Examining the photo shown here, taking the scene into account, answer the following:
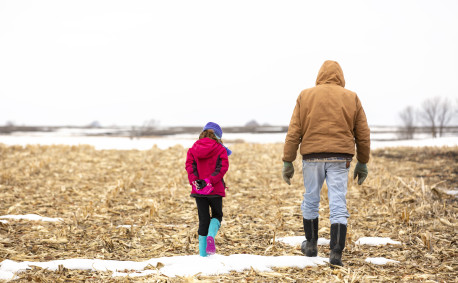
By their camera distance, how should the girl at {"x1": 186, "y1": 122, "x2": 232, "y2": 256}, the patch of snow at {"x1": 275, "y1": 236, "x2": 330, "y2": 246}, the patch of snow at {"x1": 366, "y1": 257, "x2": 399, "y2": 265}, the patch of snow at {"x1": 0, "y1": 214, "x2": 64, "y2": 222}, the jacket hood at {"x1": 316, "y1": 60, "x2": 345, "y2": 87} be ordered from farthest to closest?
the patch of snow at {"x1": 0, "y1": 214, "x2": 64, "y2": 222} < the patch of snow at {"x1": 275, "y1": 236, "x2": 330, "y2": 246} < the patch of snow at {"x1": 366, "y1": 257, "x2": 399, "y2": 265} < the jacket hood at {"x1": 316, "y1": 60, "x2": 345, "y2": 87} < the girl at {"x1": 186, "y1": 122, "x2": 232, "y2": 256}

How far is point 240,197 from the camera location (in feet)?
29.1

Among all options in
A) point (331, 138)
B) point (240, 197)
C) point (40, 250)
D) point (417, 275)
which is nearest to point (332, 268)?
point (417, 275)

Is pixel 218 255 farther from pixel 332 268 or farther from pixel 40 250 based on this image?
pixel 40 250

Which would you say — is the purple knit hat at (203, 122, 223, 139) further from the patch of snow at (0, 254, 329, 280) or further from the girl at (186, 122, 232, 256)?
the patch of snow at (0, 254, 329, 280)

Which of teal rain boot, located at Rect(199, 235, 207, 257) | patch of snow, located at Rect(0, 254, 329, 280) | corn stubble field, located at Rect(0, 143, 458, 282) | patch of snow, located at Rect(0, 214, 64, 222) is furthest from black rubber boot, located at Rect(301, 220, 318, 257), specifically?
patch of snow, located at Rect(0, 214, 64, 222)

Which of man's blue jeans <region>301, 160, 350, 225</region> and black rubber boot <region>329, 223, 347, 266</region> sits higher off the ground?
man's blue jeans <region>301, 160, 350, 225</region>

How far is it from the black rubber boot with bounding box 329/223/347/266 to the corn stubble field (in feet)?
0.52

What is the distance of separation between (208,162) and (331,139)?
4.82ft

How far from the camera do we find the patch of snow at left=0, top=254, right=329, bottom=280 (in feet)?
14.2

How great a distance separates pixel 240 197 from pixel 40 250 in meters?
4.61

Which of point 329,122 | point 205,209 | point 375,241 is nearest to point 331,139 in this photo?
point 329,122

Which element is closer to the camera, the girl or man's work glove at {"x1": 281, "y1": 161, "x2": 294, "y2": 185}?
the girl

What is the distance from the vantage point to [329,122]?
14.4 ft

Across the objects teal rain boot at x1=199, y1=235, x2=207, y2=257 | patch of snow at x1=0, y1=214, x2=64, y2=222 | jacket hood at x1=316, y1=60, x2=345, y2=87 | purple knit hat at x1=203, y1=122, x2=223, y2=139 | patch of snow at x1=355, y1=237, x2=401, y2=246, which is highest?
jacket hood at x1=316, y1=60, x2=345, y2=87
